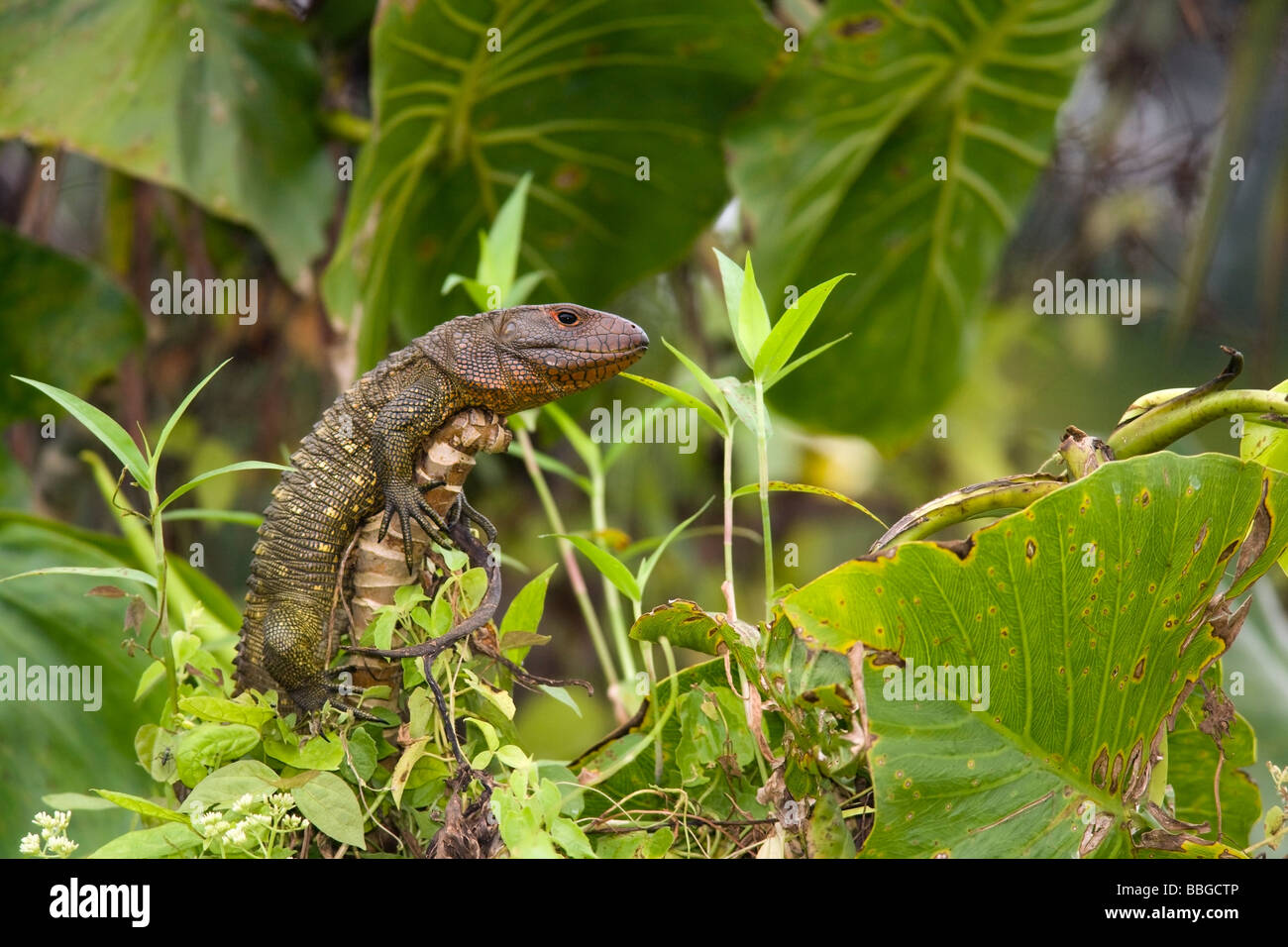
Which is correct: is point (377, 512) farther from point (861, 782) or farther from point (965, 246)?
point (965, 246)

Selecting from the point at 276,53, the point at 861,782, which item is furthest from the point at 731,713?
the point at 276,53

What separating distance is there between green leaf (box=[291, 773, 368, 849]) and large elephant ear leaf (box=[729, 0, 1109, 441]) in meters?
1.13

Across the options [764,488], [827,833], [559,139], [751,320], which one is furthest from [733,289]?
[559,139]

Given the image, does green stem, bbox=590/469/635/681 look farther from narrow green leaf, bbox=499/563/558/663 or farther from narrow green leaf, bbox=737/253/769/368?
narrow green leaf, bbox=737/253/769/368

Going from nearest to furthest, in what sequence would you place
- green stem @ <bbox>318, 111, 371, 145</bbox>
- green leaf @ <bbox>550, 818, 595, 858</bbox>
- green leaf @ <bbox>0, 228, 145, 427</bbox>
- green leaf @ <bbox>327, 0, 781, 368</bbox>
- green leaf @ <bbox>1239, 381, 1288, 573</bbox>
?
green leaf @ <bbox>550, 818, 595, 858</bbox> < green leaf @ <bbox>1239, 381, 1288, 573</bbox> < green leaf @ <bbox>327, 0, 781, 368</bbox> < green leaf @ <bbox>0, 228, 145, 427</bbox> < green stem @ <bbox>318, 111, 371, 145</bbox>

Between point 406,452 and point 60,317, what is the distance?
1.09m

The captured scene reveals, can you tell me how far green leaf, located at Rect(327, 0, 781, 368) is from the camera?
1.30 metres

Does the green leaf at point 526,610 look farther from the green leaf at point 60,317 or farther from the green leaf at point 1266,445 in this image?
the green leaf at point 60,317

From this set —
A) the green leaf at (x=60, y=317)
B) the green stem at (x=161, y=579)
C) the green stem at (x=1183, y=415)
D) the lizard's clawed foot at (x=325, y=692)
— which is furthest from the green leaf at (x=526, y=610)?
the green leaf at (x=60, y=317)

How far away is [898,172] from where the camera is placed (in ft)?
5.41

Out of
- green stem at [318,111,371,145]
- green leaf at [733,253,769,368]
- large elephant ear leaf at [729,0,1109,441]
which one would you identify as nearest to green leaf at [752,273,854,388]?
green leaf at [733,253,769,368]

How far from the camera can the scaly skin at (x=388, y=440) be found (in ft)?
2.22

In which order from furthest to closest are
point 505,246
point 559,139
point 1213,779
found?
point 559,139
point 505,246
point 1213,779

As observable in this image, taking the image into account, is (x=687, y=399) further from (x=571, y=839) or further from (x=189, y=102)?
(x=189, y=102)
